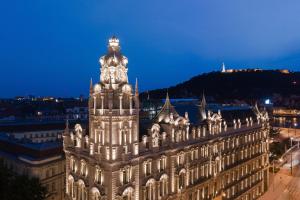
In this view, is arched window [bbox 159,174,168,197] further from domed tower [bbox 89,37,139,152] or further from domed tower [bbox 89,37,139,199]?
domed tower [bbox 89,37,139,152]

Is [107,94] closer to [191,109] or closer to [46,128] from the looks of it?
[191,109]

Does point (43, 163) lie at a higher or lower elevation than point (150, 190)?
higher

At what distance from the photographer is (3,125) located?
369 feet

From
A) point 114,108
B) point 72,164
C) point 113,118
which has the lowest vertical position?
point 72,164

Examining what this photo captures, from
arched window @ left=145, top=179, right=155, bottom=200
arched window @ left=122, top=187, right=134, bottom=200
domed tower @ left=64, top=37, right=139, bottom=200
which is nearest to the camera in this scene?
domed tower @ left=64, top=37, right=139, bottom=200

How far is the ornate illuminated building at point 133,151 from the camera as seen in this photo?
52.2m

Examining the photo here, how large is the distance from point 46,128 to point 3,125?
1463 cm

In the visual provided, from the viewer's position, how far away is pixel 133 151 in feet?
177

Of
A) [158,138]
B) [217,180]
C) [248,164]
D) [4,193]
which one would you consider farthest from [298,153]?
[4,193]

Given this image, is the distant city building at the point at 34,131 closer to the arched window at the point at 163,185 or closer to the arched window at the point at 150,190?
the arched window at the point at 163,185

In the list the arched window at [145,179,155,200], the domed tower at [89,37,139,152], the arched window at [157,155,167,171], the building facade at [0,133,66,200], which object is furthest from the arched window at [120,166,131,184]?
the building facade at [0,133,66,200]

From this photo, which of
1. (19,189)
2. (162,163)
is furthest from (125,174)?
(19,189)

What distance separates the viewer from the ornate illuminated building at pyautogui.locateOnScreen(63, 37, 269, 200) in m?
52.2

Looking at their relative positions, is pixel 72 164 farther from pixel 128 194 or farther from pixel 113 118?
pixel 113 118
